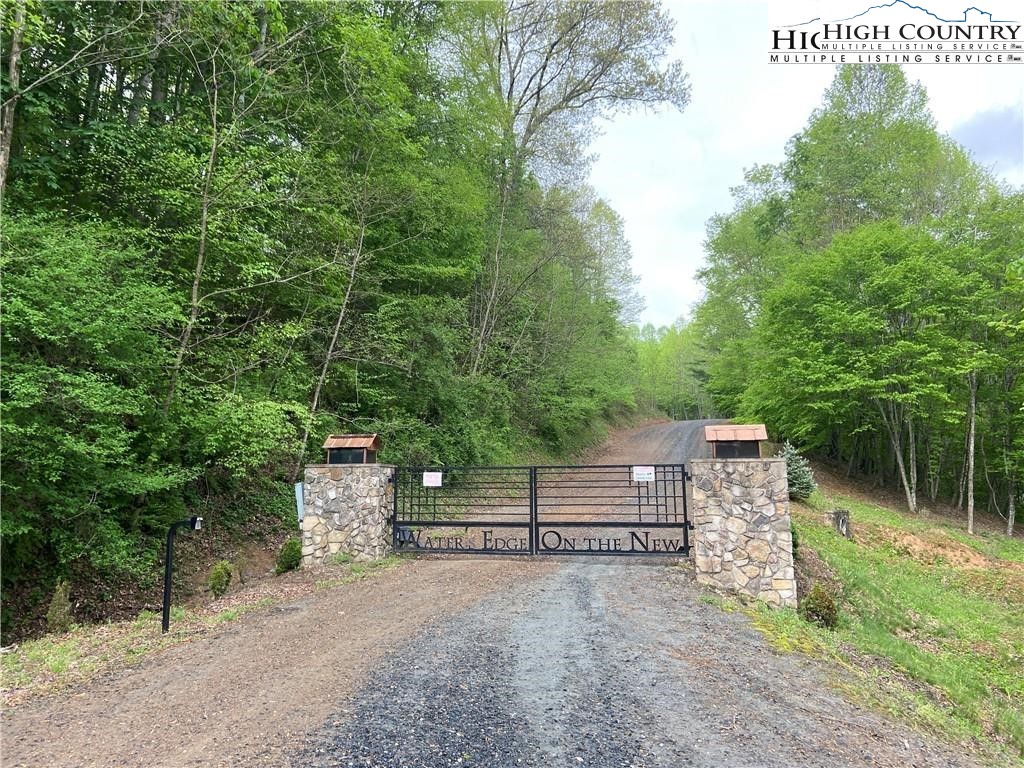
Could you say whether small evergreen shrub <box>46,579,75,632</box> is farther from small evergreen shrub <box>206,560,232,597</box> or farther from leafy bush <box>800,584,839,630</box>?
leafy bush <box>800,584,839,630</box>

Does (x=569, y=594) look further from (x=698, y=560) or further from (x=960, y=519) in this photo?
(x=960, y=519)

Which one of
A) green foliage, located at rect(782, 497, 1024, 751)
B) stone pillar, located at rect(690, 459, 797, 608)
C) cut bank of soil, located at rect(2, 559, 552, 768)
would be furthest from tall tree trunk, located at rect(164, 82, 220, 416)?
green foliage, located at rect(782, 497, 1024, 751)

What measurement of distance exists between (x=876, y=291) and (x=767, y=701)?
41.5ft

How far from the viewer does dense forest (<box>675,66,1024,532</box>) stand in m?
12.1

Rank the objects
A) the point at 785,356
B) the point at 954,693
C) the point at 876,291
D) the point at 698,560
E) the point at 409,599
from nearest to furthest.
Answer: the point at 954,693 → the point at 409,599 → the point at 698,560 → the point at 876,291 → the point at 785,356

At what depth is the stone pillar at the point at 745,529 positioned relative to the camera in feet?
17.1

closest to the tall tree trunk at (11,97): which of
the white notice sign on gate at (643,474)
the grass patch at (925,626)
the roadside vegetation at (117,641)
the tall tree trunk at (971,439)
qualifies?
the roadside vegetation at (117,641)

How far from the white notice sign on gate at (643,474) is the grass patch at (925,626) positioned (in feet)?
5.73

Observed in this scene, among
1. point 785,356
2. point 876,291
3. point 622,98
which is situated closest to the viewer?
point 876,291

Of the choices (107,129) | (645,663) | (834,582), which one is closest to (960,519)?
(834,582)

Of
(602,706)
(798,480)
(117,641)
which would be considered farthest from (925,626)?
(117,641)

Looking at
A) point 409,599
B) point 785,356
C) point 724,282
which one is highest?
point 724,282

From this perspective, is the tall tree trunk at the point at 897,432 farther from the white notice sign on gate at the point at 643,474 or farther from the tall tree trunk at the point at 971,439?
the white notice sign on gate at the point at 643,474

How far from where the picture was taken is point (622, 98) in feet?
48.7
